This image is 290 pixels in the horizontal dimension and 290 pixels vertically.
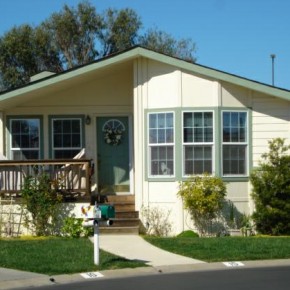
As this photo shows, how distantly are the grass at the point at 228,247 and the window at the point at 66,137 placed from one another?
4.74 metres

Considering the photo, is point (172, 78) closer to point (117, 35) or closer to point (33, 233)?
point (33, 233)

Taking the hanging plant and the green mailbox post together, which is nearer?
the green mailbox post

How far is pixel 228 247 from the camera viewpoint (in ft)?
44.7

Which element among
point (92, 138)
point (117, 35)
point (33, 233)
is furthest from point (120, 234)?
point (117, 35)

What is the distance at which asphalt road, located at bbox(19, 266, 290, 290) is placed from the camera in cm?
984

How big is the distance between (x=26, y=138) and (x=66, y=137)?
1183mm

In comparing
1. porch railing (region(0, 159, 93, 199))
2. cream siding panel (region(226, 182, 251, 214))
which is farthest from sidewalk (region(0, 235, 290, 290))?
cream siding panel (region(226, 182, 251, 214))

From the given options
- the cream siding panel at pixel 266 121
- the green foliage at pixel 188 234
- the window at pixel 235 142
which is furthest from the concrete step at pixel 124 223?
the cream siding panel at pixel 266 121

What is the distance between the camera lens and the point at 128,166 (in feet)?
62.6

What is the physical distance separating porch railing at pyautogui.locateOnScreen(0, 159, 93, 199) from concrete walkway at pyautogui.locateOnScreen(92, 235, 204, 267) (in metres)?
1.63

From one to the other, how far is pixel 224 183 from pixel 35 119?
238 inches

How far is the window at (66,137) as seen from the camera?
62.6ft

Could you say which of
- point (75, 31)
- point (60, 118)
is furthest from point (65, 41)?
point (60, 118)

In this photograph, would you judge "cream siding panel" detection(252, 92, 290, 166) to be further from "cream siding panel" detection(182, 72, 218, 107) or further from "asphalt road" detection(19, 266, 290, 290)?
"asphalt road" detection(19, 266, 290, 290)
